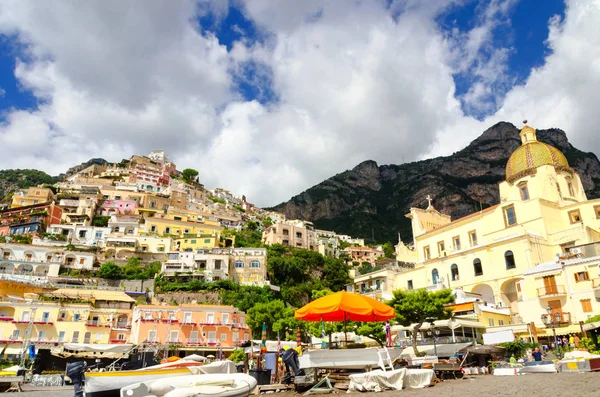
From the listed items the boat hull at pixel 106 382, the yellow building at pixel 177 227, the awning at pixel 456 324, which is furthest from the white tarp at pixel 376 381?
the yellow building at pixel 177 227

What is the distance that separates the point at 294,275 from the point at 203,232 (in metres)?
18.3

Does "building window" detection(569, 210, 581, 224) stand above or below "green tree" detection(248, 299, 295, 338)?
above

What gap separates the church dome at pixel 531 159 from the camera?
123 ft

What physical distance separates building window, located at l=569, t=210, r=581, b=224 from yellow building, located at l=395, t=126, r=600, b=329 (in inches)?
3.0

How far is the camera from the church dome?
3756 cm

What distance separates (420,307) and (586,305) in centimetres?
1122

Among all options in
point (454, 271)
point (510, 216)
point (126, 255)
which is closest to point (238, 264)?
point (126, 255)

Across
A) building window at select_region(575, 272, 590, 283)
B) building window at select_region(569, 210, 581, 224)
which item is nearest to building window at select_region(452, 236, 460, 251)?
building window at select_region(569, 210, 581, 224)

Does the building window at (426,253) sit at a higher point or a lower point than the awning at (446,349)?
higher

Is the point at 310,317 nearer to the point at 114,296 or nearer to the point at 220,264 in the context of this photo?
the point at 114,296

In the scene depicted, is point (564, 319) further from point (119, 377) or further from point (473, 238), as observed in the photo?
point (119, 377)

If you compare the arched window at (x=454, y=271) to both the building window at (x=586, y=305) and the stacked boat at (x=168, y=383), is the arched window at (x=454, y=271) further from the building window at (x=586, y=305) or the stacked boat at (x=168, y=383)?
the stacked boat at (x=168, y=383)

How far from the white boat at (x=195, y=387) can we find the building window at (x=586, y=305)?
23920 mm

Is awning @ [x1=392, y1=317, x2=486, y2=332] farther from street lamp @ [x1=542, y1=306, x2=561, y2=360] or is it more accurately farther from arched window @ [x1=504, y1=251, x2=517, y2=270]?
arched window @ [x1=504, y1=251, x2=517, y2=270]
